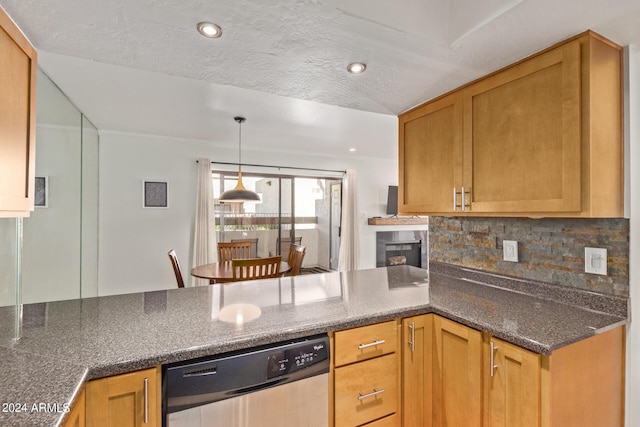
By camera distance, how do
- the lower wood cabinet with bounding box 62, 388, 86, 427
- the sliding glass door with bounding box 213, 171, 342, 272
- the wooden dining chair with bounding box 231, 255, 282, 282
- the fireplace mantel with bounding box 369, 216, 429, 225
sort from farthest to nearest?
the fireplace mantel with bounding box 369, 216, 429, 225 < the sliding glass door with bounding box 213, 171, 342, 272 < the wooden dining chair with bounding box 231, 255, 282, 282 < the lower wood cabinet with bounding box 62, 388, 86, 427

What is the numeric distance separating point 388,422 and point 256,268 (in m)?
1.61

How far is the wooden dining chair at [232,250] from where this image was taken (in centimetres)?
389

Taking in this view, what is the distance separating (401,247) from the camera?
236 inches

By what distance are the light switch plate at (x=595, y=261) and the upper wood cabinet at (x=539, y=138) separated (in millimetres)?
196

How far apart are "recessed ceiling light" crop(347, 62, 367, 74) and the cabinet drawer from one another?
1213 mm

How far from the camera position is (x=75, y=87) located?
99.1 inches

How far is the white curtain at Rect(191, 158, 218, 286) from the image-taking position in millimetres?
4262

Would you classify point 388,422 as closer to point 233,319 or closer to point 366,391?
point 366,391

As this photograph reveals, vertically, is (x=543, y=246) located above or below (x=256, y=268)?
above

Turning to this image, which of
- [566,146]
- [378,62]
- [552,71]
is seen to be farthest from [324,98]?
[566,146]

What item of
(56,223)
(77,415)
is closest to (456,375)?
(77,415)

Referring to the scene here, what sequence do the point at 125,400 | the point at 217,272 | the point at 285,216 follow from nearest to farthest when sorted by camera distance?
the point at 125,400, the point at 217,272, the point at 285,216

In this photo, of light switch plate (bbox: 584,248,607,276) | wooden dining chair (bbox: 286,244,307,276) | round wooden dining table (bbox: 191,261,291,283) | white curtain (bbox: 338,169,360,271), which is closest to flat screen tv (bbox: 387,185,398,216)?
white curtain (bbox: 338,169,360,271)

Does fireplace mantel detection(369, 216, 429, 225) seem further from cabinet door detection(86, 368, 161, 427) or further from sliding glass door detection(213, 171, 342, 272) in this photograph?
cabinet door detection(86, 368, 161, 427)
